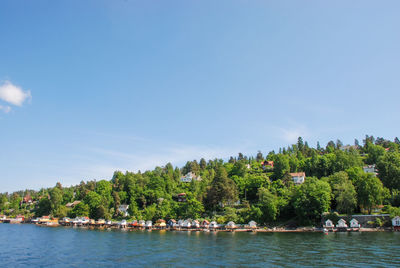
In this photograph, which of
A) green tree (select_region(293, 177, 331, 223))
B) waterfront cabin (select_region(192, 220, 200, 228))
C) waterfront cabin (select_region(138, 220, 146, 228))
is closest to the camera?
green tree (select_region(293, 177, 331, 223))

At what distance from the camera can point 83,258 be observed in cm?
3412

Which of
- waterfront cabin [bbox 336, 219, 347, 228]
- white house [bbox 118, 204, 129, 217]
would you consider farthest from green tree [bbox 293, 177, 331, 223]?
white house [bbox 118, 204, 129, 217]

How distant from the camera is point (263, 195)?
7750 centimetres

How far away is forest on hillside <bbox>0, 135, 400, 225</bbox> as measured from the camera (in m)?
69.5

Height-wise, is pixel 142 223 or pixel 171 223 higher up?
pixel 171 223

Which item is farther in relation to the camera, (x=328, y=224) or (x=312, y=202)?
(x=312, y=202)

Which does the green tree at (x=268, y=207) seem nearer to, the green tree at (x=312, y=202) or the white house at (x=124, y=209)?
the green tree at (x=312, y=202)

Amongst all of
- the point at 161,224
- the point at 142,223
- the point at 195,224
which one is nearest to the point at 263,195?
the point at 195,224

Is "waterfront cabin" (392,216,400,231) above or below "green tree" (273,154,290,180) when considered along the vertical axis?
below

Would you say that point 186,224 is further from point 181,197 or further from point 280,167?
point 280,167

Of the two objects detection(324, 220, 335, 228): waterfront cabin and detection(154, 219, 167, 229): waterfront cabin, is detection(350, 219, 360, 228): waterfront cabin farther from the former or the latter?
detection(154, 219, 167, 229): waterfront cabin

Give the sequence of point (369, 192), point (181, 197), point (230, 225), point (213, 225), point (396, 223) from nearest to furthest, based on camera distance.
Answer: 1. point (396, 223)
2. point (369, 192)
3. point (230, 225)
4. point (213, 225)
5. point (181, 197)

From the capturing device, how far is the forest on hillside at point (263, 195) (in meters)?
69.5

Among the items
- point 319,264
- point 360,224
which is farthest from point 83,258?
point 360,224
